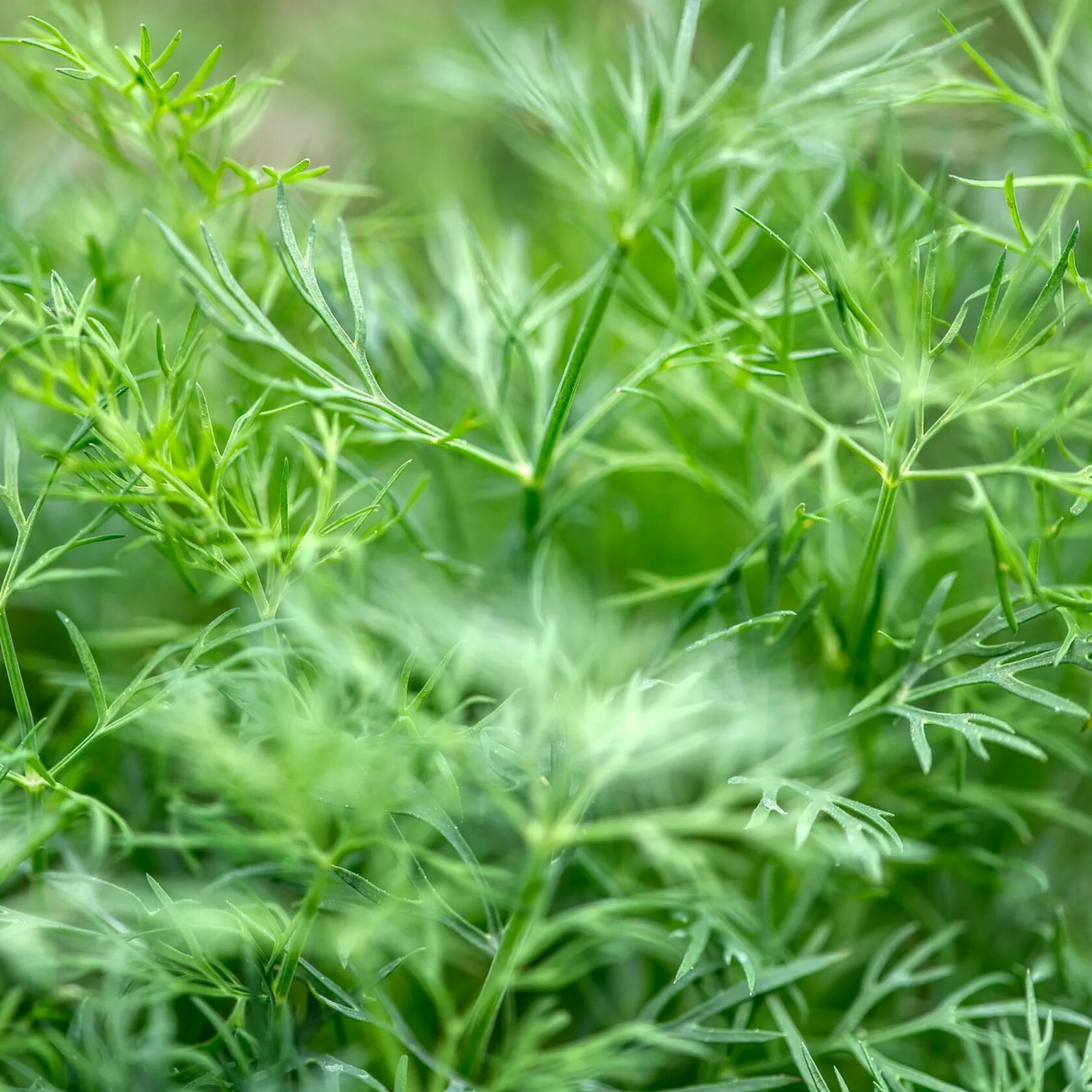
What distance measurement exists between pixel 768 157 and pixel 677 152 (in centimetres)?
8

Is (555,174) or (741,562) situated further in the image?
(555,174)

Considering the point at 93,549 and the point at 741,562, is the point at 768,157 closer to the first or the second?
the point at 741,562

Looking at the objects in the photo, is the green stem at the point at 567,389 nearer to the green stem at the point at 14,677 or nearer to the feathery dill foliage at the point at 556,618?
the feathery dill foliage at the point at 556,618

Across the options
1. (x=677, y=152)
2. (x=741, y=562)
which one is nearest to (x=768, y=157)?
(x=677, y=152)

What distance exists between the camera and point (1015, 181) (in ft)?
1.19

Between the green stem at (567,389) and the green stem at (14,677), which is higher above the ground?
the green stem at (567,389)

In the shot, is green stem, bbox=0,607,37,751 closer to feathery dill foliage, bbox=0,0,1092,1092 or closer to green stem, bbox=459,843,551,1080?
feathery dill foliage, bbox=0,0,1092,1092

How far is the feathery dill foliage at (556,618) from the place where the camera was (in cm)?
34

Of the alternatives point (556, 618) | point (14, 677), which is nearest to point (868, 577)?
point (556, 618)

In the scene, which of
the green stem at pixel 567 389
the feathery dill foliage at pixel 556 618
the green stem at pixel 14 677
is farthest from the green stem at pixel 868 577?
the green stem at pixel 14 677

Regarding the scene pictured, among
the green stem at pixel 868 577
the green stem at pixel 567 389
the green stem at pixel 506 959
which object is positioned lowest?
the green stem at pixel 506 959

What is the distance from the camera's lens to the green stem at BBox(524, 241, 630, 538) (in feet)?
1.18

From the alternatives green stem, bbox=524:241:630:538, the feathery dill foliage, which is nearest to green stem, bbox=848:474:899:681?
the feathery dill foliage

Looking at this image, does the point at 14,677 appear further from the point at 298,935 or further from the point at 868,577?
the point at 868,577
